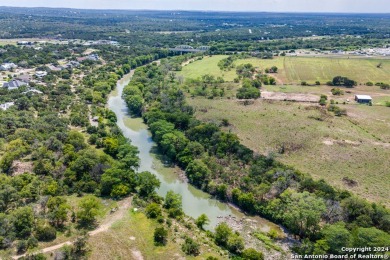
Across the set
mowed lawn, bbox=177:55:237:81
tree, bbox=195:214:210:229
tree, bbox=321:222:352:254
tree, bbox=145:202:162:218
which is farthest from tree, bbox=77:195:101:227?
mowed lawn, bbox=177:55:237:81

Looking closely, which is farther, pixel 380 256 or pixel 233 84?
pixel 233 84

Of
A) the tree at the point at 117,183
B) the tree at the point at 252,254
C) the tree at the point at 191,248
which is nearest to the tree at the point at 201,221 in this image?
the tree at the point at 191,248

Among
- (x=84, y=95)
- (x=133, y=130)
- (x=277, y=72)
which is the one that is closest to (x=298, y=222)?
(x=133, y=130)

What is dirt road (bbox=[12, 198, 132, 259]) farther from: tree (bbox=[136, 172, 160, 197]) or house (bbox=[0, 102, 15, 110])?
house (bbox=[0, 102, 15, 110])

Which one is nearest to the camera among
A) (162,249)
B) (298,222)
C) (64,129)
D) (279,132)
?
(162,249)

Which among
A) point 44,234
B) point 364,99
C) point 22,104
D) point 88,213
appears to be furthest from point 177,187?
point 364,99

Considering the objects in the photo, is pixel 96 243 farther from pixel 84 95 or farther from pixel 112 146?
pixel 84 95

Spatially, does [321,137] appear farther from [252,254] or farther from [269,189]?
[252,254]
